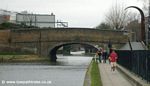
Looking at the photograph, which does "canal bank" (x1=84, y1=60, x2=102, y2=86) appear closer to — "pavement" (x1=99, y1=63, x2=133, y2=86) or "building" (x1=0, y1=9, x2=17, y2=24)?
"pavement" (x1=99, y1=63, x2=133, y2=86)

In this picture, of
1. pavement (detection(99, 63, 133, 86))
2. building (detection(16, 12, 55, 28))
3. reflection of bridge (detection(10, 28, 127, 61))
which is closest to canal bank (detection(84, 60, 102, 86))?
pavement (detection(99, 63, 133, 86))

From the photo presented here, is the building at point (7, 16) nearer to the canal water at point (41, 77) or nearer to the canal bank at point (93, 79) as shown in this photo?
the canal water at point (41, 77)

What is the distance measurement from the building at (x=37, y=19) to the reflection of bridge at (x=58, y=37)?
22.2 meters

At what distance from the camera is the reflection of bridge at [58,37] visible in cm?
10437

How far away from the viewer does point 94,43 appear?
Result: 4181 inches

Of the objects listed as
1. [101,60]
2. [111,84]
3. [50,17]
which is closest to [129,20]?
[50,17]

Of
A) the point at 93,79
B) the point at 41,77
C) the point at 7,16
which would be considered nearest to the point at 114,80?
the point at 93,79

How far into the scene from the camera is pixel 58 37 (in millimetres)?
106688

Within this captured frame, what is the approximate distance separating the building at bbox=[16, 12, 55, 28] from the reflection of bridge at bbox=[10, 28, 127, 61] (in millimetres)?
22210

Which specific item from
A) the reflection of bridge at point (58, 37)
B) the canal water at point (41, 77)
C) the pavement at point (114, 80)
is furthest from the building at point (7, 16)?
the pavement at point (114, 80)

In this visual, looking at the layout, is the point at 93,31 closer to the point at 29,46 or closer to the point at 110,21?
the point at 29,46

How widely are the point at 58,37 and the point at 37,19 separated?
3372 centimetres

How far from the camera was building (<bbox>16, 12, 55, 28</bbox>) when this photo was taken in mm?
133500

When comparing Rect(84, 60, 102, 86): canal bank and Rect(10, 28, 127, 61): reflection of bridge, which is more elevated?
Rect(10, 28, 127, 61): reflection of bridge
